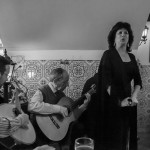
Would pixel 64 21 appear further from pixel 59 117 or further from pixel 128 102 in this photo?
pixel 128 102

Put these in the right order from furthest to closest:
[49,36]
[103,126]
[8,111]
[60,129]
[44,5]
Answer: [49,36] < [44,5] < [60,129] < [103,126] < [8,111]

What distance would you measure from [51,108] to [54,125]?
130 millimetres

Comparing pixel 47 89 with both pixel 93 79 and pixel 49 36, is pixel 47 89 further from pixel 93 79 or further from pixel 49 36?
pixel 49 36

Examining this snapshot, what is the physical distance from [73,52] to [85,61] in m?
0.14

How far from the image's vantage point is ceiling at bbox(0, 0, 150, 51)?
180 cm

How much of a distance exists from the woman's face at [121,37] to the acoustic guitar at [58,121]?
1.61ft

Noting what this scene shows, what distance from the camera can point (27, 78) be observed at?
2.11 meters

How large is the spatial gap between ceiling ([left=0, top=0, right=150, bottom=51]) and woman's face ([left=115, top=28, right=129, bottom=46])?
16.6 inches

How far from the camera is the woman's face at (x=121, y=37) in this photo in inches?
57.4

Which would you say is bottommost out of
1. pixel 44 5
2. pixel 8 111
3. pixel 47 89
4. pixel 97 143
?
pixel 97 143

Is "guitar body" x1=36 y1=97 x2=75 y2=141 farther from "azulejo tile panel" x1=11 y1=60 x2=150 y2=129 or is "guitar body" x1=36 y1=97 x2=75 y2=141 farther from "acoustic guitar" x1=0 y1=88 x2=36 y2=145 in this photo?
"azulejo tile panel" x1=11 y1=60 x2=150 y2=129

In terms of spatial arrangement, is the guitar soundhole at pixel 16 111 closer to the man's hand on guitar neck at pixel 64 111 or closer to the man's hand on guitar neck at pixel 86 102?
the man's hand on guitar neck at pixel 64 111

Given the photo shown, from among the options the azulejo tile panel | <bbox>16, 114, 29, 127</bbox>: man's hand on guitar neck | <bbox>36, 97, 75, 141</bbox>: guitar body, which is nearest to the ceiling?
the azulejo tile panel

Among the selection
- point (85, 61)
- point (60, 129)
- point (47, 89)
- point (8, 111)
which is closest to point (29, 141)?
point (8, 111)
